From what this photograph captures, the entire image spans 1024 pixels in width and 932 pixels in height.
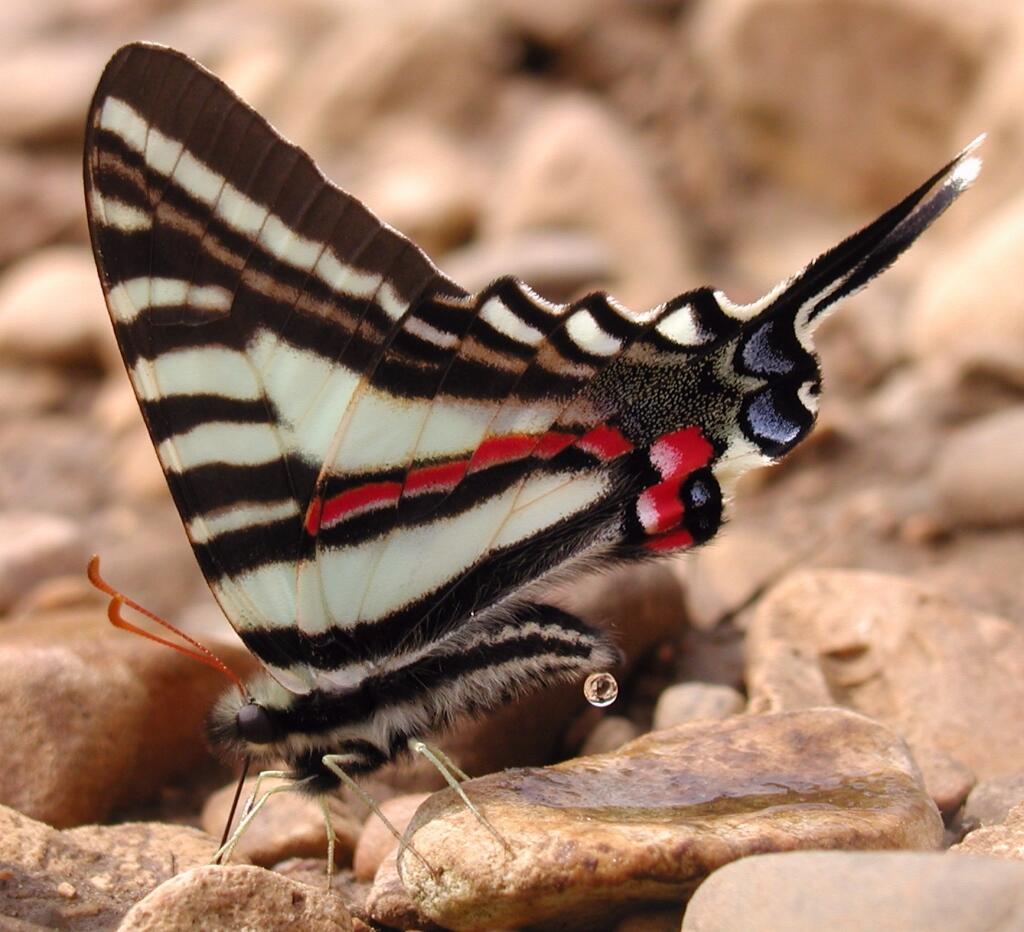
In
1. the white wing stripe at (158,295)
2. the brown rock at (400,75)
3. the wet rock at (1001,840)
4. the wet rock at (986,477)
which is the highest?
the brown rock at (400,75)

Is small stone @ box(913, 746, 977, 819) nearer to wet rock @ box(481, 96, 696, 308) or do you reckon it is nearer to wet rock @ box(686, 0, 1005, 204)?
wet rock @ box(481, 96, 696, 308)

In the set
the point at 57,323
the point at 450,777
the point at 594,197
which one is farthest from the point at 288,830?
the point at 57,323

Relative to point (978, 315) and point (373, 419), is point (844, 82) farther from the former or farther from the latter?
point (373, 419)

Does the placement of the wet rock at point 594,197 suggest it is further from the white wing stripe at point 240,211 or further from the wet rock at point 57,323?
the white wing stripe at point 240,211

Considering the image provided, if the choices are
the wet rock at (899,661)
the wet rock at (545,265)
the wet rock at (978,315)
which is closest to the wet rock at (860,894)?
the wet rock at (899,661)

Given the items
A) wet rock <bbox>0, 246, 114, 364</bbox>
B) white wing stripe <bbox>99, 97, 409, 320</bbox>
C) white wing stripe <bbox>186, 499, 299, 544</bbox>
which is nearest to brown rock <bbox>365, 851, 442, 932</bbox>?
white wing stripe <bbox>186, 499, 299, 544</bbox>

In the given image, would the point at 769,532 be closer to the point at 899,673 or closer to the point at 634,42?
the point at 899,673
